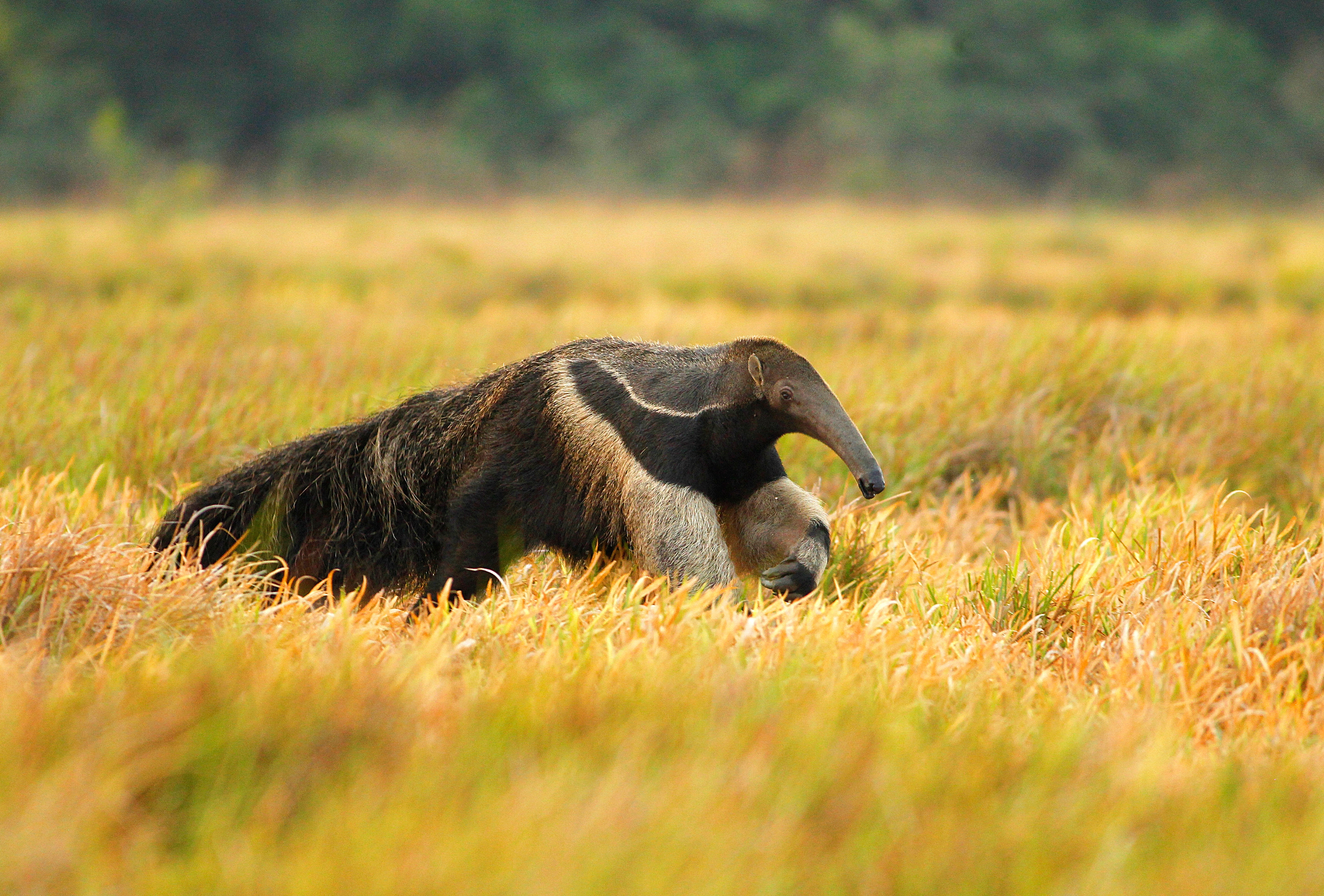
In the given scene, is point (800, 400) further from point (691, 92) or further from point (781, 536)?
point (691, 92)

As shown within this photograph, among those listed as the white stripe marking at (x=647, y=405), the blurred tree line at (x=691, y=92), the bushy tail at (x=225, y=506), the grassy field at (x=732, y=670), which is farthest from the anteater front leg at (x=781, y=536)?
the blurred tree line at (x=691, y=92)

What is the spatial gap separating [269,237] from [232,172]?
50.6ft

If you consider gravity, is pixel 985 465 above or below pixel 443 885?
below

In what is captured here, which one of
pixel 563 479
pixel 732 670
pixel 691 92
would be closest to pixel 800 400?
pixel 563 479

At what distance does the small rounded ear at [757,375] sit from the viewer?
3330 mm

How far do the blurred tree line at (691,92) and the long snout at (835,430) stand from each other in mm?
22971

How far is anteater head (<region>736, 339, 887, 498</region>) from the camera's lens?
10.8 feet

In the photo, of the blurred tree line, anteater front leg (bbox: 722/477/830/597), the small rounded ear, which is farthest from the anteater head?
the blurred tree line

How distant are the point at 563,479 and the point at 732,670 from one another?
1.06 metres

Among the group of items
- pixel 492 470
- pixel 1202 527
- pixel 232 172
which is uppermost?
pixel 492 470

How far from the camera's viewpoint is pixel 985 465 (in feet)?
19.1

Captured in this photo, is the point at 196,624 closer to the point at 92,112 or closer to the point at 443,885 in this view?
the point at 443,885

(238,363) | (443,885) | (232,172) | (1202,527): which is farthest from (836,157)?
(443,885)

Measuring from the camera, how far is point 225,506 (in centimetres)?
390
